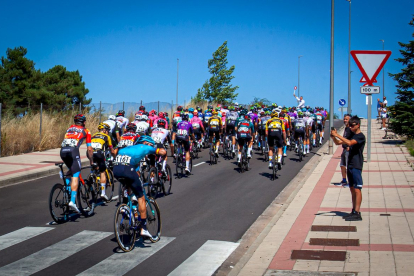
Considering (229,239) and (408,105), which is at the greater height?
(408,105)

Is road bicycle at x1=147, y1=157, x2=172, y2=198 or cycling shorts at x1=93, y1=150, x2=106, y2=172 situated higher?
cycling shorts at x1=93, y1=150, x2=106, y2=172

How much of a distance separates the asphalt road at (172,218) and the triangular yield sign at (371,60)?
398 centimetres

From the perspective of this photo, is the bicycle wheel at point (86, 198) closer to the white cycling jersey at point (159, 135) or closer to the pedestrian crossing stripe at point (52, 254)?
the pedestrian crossing stripe at point (52, 254)

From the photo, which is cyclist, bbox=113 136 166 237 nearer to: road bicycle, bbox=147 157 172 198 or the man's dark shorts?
the man's dark shorts

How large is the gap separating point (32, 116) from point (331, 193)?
16.9 metres

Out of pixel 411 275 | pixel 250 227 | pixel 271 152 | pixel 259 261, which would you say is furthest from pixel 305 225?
pixel 271 152

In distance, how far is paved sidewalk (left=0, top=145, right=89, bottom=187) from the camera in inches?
615

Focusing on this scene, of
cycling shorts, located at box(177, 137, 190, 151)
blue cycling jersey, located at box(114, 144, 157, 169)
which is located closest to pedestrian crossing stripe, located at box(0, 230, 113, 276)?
blue cycling jersey, located at box(114, 144, 157, 169)

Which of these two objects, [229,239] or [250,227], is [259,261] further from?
[250,227]

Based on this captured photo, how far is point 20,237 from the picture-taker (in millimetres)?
9102

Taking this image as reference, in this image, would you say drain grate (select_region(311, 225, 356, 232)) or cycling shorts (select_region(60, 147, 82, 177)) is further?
cycling shorts (select_region(60, 147, 82, 177))

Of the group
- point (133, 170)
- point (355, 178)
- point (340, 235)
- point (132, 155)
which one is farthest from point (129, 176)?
point (355, 178)

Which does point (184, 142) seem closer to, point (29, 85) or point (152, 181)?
point (152, 181)

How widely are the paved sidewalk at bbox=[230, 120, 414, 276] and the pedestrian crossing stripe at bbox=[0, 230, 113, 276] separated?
281 centimetres
